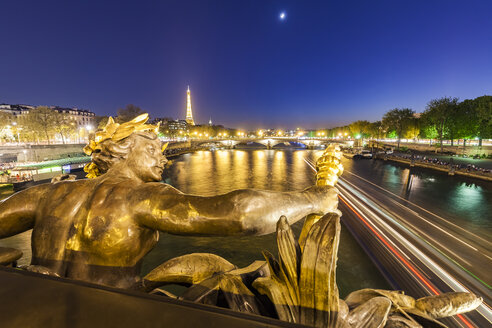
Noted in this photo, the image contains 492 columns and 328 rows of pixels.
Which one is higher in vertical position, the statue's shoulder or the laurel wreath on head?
the laurel wreath on head

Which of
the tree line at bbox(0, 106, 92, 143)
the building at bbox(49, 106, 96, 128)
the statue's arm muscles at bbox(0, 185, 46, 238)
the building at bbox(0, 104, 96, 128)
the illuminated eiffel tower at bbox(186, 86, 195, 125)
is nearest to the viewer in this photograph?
the statue's arm muscles at bbox(0, 185, 46, 238)

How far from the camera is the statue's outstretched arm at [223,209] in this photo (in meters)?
1.24

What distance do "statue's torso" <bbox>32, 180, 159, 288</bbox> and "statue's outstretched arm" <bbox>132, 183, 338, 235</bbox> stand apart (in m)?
0.15

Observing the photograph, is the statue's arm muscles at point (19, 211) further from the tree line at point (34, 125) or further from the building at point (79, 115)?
the building at point (79, 115)

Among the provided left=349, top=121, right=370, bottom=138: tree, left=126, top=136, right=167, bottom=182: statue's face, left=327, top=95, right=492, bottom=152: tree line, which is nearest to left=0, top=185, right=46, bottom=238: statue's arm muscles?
left=126, top=136, right=167, bottom=182: statue's face

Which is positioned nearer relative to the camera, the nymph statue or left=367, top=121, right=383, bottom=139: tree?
the nymph statue

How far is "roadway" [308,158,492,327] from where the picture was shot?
8.72m

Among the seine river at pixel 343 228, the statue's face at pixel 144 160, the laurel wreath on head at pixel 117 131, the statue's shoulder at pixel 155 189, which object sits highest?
the laurel wreath on head at pixel 117 131

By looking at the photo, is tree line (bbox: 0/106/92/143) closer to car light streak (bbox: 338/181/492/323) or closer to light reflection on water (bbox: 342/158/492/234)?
light reflection on water (bbox: 342/158/492/234)

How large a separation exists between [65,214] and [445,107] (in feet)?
221

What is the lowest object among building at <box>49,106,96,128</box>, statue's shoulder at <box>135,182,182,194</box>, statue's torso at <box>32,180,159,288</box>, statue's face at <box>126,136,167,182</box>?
statue's torso at <box>32,180,159,288</box>

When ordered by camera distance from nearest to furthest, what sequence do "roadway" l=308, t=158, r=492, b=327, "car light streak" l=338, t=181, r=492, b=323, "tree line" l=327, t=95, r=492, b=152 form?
1. "car light streak" l=338, t=181, r=492, b=323
2. "roadway" l=308, t=158, r=492, b=327
3. "tree line" l=327, t=95, r=492, b=152

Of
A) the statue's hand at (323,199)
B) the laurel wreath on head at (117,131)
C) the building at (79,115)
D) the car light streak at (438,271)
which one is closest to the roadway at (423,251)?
the car light streak at (438,271)

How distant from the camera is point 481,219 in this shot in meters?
17.0
